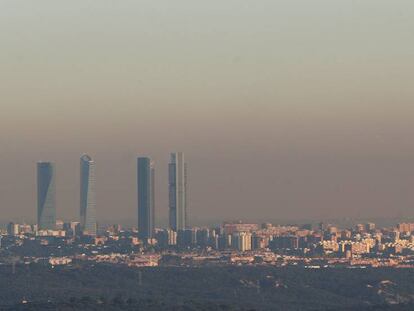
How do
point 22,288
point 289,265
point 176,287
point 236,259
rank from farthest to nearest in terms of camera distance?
1. point 236,259
2. point 289,265
3. point 176,287
4. point 22,288

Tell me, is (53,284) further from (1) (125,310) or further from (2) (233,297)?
→ (1) (125,310)

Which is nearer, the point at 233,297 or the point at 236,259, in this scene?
the point at 233,297

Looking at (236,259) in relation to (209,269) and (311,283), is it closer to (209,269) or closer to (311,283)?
(209,269)

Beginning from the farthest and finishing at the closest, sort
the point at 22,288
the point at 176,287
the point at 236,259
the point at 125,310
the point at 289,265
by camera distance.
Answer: the point at 236,259, the point at 289,265, the point at 176,287, the point at 22,288, the point at 125,310

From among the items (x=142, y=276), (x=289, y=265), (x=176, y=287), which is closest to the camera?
(x=176, y=287)

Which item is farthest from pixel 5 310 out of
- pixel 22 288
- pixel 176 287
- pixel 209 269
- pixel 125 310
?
pixel 209 269

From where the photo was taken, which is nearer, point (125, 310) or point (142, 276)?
point (125, 310)

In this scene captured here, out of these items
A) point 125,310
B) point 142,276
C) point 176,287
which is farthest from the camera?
point 142,276

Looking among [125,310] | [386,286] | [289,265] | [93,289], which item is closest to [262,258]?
[289,265]
